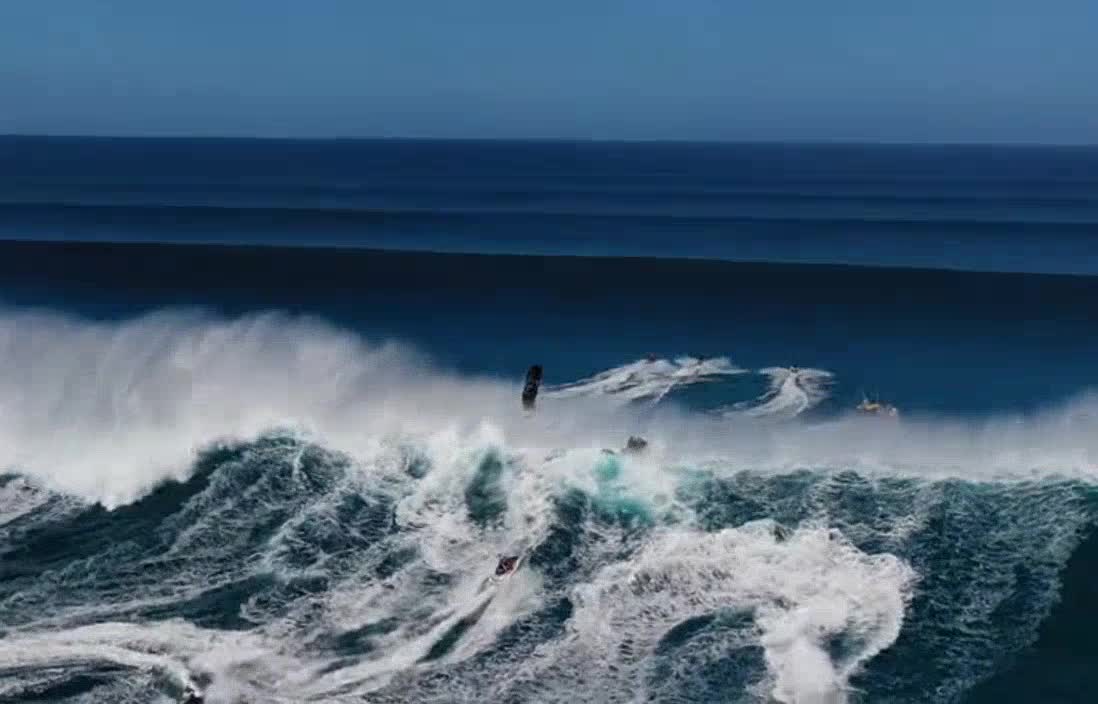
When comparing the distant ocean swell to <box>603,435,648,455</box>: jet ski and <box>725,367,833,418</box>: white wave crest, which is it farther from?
<box>603,435,648,455</box>: jet ski

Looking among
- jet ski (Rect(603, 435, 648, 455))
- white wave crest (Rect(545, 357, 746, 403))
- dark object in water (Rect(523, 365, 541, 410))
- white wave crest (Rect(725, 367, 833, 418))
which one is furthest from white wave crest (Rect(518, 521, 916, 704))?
white wave crest (Rect(545, 357, 746, 403))

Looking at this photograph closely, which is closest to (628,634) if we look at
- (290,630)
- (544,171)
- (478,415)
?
(290,630)

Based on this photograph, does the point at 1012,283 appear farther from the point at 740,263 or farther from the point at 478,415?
the point at 478,415

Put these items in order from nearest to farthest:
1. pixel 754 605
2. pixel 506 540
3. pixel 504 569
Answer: pixel 754 605 → pixel 504 569 → pixel 506 540

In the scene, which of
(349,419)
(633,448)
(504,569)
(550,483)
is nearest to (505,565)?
(504,569)

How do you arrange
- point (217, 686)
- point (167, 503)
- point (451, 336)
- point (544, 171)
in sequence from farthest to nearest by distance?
point (544, 171)
point (451, 336)
point (167, 503)
point (217, 686)

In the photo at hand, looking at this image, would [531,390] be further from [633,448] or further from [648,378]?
[633,448]

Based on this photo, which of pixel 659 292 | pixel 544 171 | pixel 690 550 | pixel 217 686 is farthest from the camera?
pixel 544 171

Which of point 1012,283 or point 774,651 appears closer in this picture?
point 774,651
